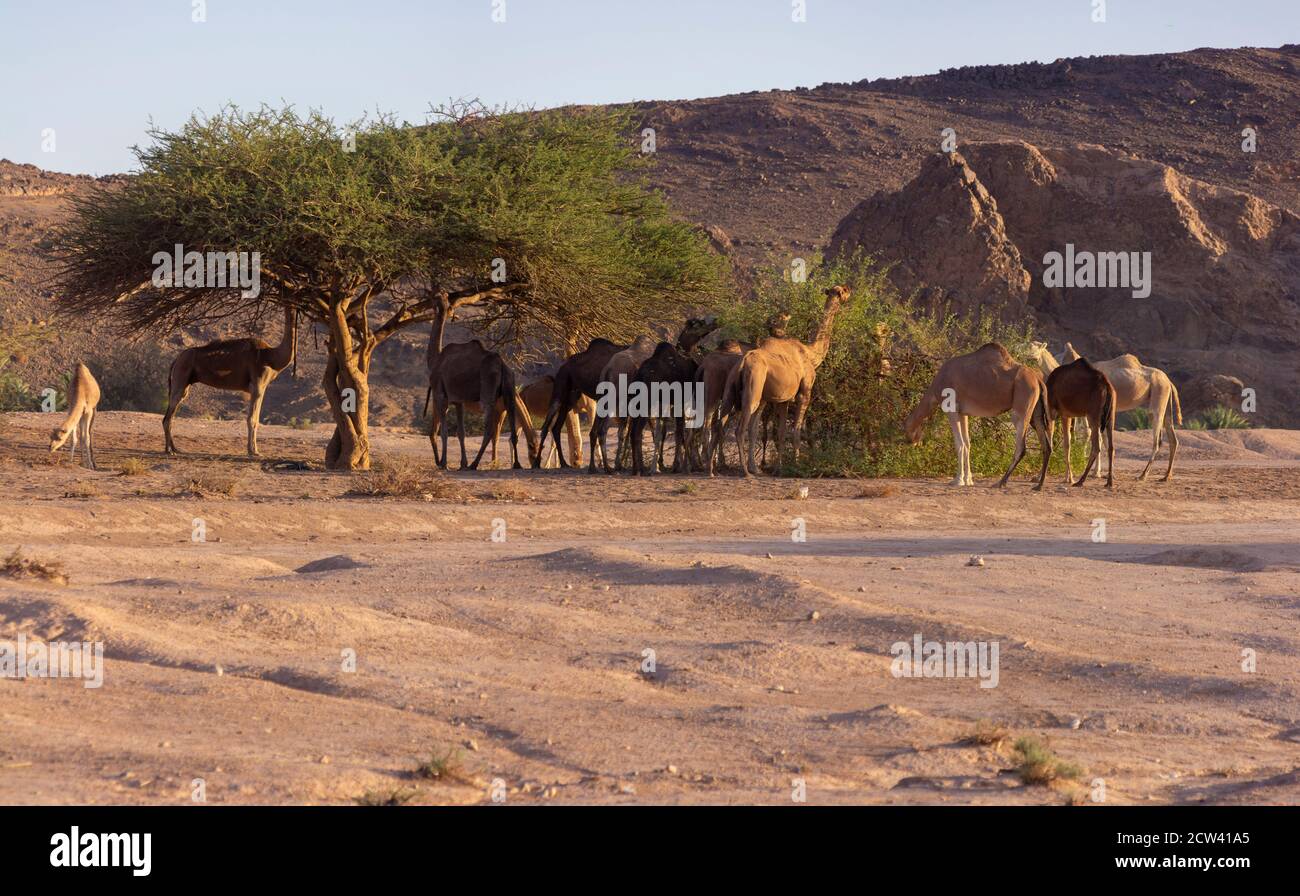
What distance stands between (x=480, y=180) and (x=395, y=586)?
1205cm

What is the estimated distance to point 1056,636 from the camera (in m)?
10.2

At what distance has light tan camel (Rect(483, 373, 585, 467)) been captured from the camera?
2250 centimetres

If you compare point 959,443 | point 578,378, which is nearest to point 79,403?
point 578,378

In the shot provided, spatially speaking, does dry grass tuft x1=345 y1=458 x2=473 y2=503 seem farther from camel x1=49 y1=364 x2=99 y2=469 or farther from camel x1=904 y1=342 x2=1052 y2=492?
camel x1=904 y1=342 x2=1052 y2=492

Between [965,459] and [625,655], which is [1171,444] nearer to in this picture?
[965,459]

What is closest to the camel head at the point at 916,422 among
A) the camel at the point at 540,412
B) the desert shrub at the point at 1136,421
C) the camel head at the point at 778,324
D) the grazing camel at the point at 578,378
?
the camel head at the point at 778,324

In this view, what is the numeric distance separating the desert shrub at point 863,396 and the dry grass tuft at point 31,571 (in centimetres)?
1220

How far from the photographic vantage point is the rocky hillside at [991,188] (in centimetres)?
4303

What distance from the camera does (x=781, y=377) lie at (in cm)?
1986

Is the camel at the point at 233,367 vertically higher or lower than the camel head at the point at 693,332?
lower

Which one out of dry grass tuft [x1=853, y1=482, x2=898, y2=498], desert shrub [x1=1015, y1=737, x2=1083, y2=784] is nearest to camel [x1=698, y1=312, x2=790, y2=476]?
dry grass tuft [x1=853, y1=482, x2=898, y2=498]

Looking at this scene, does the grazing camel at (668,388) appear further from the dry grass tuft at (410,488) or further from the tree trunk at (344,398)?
the tree trunk at (344,398)
